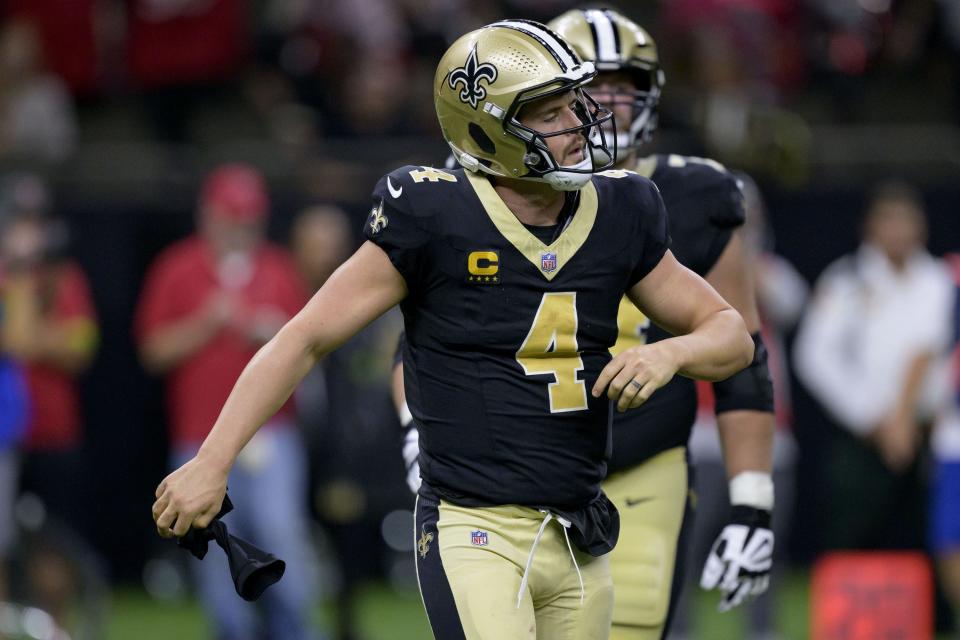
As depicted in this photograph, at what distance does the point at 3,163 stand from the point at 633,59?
5.69 m

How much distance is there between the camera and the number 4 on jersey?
346 cm

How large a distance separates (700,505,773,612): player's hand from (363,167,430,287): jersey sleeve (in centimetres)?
124

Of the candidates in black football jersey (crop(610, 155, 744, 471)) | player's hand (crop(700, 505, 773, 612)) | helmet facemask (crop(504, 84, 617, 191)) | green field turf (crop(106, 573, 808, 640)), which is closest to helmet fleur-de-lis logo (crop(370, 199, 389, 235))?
helmet facemask (crop(504, 84, 617, 191))

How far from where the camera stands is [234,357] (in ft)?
24.7

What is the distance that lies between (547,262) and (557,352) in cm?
20

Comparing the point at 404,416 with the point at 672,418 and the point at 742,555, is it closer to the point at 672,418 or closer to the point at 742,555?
the point at 672,418

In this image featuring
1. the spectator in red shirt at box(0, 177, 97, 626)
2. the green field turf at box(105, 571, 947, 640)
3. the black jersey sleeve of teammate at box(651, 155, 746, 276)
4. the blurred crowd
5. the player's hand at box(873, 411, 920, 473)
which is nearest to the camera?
the black jersey sleeve of teammate at box(651, 155, 746, 276)

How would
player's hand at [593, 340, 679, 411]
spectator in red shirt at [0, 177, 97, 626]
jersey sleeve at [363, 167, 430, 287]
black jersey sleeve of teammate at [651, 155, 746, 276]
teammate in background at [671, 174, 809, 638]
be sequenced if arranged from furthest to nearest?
spectator in red shirt at [0, 177, 97, 626] < teammate in background at [671, 174, 809, 638] < black jersey sleeve of teammate at [651, 155, 746, 276] < jersey sleeve at [363, 167, 430, 287] < player's hand at [593, 340, 679, 411]

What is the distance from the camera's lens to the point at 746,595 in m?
4.18

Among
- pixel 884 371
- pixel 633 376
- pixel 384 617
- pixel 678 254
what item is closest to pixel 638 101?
pixel 678 254

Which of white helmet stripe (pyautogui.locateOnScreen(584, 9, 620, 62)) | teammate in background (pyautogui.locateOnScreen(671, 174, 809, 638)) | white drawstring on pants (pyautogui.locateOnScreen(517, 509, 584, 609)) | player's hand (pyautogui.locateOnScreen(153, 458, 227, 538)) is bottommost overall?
teammate in background (pyautogui.locateOnScreen(671, 174, 809, 638))

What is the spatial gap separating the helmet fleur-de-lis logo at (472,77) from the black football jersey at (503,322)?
0.18 meters

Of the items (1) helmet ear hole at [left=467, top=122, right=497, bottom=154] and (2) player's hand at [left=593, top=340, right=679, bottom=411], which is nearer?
(2) player's hand at [left=593, top=340, right=679, bottom=411]

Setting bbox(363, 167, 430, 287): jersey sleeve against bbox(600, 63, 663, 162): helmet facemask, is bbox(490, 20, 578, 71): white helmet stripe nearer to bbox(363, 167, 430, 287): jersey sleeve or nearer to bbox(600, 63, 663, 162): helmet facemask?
bbox(363, 167, 430, 287): jersey sleeve
